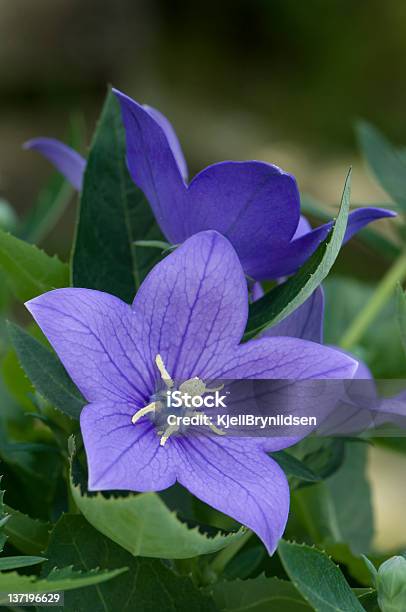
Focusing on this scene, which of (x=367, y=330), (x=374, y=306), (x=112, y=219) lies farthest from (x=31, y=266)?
(x=367, y=330)

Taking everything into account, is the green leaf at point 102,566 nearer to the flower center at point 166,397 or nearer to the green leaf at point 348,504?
the flower center at point 166,397

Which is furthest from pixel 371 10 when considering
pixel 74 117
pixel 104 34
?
pixel 74 117

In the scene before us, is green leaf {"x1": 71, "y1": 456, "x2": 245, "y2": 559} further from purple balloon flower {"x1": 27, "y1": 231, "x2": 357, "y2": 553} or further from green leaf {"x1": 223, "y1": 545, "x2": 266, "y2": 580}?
green leaf {"x1": 223, "y1": 545, "x2": 266, "y2": 580}

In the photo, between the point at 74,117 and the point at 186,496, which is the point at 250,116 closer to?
the point at 74,117

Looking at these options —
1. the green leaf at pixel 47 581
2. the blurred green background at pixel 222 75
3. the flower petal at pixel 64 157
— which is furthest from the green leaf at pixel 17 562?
the blurred green background at pixel 222 75

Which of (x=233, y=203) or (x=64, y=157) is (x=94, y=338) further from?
(x=64, y=157)

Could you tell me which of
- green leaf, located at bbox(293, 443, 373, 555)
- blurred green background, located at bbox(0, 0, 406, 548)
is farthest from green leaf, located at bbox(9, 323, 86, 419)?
blurred green background, located at bbox(0, 0, 406, 548)
